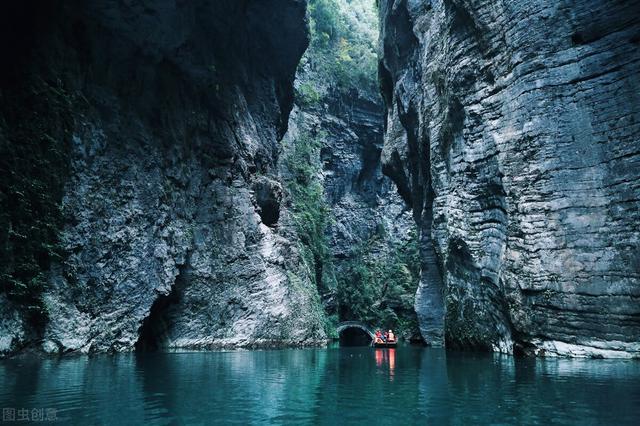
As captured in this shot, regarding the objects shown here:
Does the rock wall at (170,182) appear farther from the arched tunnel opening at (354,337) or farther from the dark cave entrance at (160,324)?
the arched tunnel opening at (354,337)

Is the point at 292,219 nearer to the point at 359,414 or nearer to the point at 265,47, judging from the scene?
the point at 265,47

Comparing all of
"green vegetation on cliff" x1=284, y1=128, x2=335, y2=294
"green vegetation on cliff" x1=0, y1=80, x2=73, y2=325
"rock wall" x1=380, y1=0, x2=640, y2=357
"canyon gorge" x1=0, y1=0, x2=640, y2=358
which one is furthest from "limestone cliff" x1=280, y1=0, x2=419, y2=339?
"green vegetation on cliff" x1=0, y1=80, x2=73, y2=325

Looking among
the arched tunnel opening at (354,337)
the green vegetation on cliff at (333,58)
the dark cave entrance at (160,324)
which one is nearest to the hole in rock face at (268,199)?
the dark cave entrance at (160,324)

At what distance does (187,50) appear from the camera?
2692 cm

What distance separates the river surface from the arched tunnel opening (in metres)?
45.8

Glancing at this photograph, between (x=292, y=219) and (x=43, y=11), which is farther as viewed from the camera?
(x=292, y=219)

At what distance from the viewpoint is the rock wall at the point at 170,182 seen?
20.4 m

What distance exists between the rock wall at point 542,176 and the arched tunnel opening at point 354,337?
34.7 meters

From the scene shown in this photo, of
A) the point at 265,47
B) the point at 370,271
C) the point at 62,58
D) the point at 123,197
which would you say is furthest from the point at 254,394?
the point at 370,271

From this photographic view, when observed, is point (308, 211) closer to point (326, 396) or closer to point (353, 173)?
point (353, 173)

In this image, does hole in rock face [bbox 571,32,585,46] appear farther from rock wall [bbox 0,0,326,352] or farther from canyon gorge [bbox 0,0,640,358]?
rock wall [bbox 0,0,326,352]

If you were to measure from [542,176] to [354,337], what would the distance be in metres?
47.0

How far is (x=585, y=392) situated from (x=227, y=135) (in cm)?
2701

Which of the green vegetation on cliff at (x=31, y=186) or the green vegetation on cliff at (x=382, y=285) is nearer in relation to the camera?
the green vegetation on cliff at (x=31, y=186)
